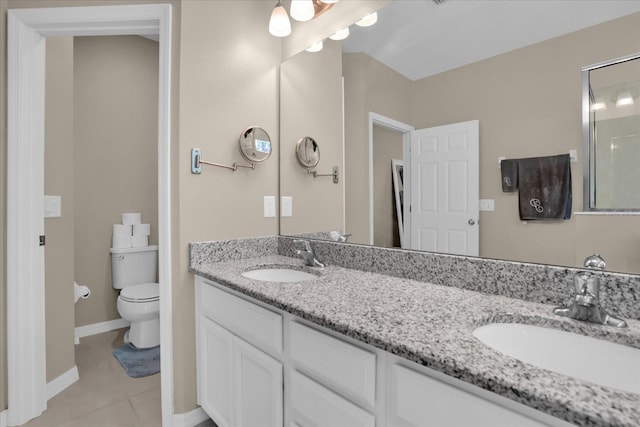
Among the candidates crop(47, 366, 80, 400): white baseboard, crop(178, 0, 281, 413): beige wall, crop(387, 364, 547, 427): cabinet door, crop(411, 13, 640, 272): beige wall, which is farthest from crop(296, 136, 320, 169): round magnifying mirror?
crop(47, 366, 80, 400): white baseboard

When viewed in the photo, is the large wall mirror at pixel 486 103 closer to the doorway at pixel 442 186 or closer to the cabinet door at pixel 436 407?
the doorway at pixel 442 186

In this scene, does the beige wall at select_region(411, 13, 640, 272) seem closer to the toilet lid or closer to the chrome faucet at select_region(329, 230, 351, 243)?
the chrome faucet at select_region(329, 230, 351, 243)

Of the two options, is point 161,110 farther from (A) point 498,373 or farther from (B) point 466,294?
(A) point 498,373

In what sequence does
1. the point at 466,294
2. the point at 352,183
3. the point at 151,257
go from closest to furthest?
1. the point at 466,294
2. the point at 352,183
3. the point at 151,257

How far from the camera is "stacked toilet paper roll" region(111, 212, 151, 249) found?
281 centimetres

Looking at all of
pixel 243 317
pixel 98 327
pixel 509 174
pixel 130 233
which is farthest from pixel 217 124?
pixel 98 327

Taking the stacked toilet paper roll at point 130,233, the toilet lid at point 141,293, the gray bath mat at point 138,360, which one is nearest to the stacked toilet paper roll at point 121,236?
the stacked toilet paper roll at point 130,233

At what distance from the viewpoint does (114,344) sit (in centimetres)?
257

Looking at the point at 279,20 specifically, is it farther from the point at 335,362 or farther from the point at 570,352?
the point at 570,352

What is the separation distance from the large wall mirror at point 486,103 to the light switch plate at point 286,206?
246 mm

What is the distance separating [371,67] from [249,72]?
0.72 meters

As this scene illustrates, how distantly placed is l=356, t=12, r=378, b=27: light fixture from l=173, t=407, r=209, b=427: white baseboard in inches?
82.4

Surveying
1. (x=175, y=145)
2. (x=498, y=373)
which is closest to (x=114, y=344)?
(x=175, y=145)

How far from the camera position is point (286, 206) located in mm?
1949
